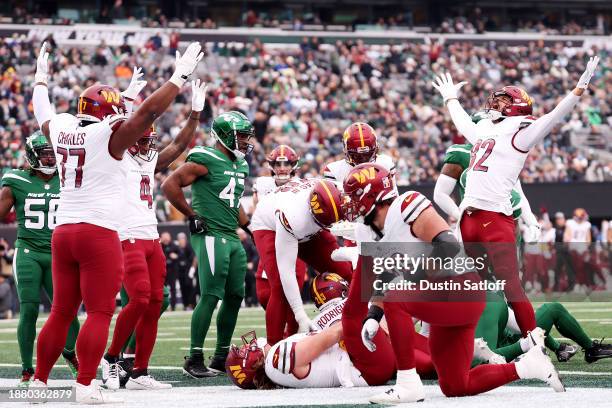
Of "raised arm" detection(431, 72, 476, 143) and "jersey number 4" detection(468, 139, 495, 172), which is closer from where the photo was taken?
"jersey number 4" detection(468, 139, 495, 172)

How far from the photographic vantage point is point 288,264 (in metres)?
7.24

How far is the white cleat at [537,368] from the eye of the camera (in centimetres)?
587

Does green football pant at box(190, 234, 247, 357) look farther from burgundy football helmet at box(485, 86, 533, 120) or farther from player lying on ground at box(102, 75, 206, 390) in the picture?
burgundy football helmet at box(485, 86, 533, 120)

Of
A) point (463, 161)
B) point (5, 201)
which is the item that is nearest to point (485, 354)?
point (463, 161)

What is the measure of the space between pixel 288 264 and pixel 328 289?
0.99 feet

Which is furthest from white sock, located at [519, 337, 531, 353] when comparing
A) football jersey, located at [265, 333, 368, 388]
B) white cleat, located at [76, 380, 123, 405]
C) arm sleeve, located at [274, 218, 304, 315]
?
white cleat, located at [76, 380, 123, 405]

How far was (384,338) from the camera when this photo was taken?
22.1 feet

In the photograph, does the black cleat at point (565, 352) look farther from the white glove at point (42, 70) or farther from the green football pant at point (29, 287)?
the white glove at point (42, 70)

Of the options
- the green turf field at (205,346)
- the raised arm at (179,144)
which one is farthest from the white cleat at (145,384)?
the raised arm at (179,144)

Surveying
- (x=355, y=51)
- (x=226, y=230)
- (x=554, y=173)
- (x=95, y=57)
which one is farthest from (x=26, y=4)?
(x=226, y=230)

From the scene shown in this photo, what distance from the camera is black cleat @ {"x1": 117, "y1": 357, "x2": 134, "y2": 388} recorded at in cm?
754

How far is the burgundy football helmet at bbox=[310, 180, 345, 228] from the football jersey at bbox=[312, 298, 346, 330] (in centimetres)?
51

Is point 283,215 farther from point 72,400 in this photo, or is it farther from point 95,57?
point 95,57

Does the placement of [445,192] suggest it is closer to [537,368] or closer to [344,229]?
[344,229]
